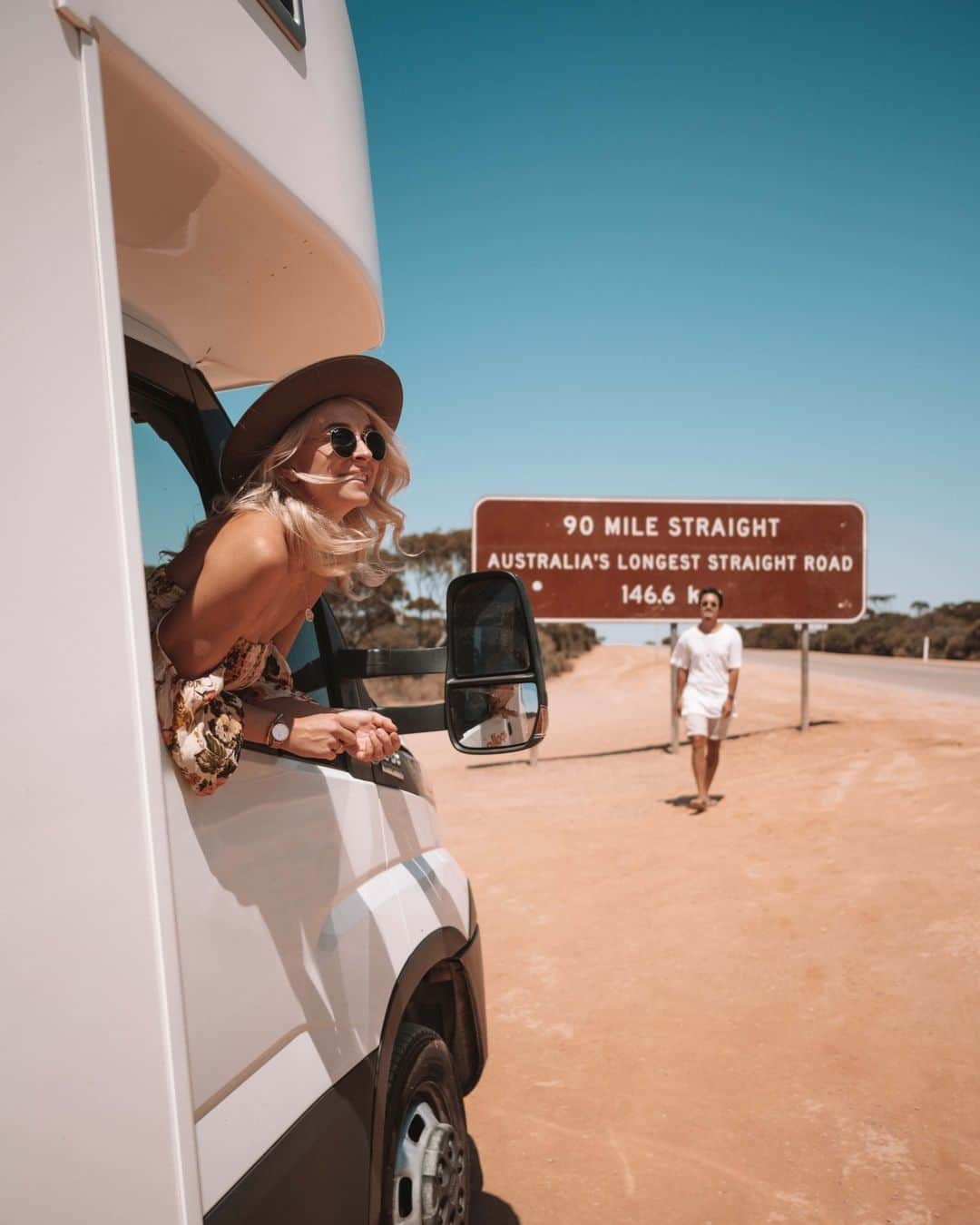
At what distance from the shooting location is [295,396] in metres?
1.74

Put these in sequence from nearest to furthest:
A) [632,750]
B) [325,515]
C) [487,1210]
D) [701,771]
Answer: [325,515] → [487,1210] → [701,771] → [632,750]

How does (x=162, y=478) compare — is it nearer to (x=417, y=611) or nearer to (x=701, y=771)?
(x=701, y=771)

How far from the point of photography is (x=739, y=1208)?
3023 mm

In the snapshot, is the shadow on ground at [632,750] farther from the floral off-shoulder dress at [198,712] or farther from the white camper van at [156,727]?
the floral off-shoulder dress at [198,712]

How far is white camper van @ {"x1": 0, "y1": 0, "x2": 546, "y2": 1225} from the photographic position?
100cm

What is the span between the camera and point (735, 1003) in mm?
4645

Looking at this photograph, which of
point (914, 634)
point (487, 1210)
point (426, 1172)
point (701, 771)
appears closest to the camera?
point (426, 1172)

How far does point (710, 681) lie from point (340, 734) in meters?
7.28

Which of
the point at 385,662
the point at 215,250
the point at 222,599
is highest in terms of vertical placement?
the point at 215,250

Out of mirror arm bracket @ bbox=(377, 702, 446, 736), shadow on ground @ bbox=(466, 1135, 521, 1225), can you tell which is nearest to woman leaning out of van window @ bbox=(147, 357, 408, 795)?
mirror arm bracket @ bbox=(377, 702, 446, 736)

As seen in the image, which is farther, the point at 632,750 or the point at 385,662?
the point at 632,750

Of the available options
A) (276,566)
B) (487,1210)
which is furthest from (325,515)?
(487,1210)

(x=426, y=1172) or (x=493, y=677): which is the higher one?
(x=493, y=677)

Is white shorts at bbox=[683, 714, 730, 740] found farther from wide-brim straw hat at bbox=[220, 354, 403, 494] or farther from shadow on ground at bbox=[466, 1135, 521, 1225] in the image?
wide-brim straw hat at bbox=[220, 354, 403, 494]
